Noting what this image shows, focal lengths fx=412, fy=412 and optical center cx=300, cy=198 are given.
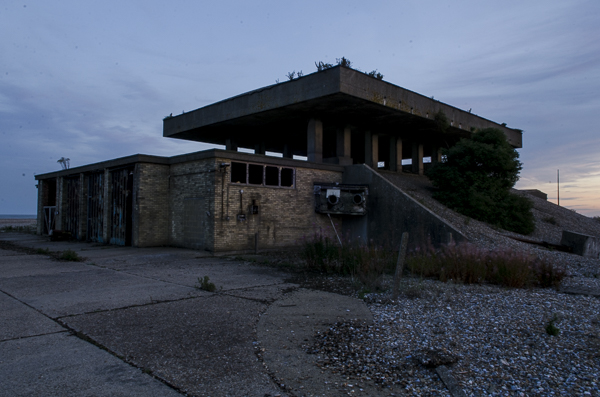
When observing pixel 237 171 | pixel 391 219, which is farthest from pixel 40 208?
pixel 391 219

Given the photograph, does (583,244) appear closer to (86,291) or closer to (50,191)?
(86,291)

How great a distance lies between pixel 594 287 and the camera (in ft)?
27.6

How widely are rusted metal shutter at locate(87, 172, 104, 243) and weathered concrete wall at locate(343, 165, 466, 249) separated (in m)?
11.6

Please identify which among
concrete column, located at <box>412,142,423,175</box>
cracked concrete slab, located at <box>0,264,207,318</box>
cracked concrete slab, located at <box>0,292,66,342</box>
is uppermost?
concrete column, located at <box>412,142,423,175</box>

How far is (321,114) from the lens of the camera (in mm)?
21359

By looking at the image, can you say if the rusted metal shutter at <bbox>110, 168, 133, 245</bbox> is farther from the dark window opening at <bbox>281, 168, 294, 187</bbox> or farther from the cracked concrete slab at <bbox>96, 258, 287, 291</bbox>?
the dark window opening at <bbox>281, 168, 294, 187</bbox>

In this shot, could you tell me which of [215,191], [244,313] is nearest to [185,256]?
[215,191]

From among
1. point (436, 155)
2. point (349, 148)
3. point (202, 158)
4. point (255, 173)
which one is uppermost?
point (436, 155)

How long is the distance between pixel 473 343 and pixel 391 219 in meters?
12.8

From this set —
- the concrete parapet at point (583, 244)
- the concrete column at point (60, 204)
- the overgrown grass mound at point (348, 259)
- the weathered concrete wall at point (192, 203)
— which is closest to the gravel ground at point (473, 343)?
the overgrown grass mound at point (348, 259)

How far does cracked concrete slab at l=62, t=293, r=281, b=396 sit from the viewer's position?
3.84m

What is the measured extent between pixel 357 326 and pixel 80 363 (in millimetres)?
3312

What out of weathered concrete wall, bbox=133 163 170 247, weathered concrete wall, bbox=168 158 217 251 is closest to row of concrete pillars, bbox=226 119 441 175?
weathered concrete wall, bbox=168 158 217 251

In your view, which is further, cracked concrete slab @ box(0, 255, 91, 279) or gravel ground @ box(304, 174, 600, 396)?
cracked concrete slab @ box(0, 255, 91, 279)
